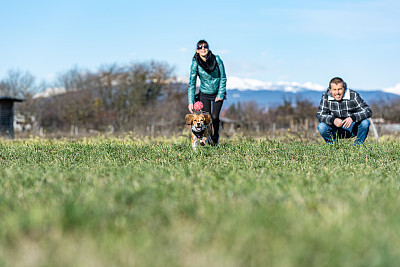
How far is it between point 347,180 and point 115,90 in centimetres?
5190

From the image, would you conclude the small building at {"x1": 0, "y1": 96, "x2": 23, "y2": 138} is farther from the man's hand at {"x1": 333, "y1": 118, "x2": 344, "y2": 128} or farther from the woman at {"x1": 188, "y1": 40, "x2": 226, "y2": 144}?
the man's hand at {"x1": 333, "y1": 118, "x2": 344, "y2": 128}

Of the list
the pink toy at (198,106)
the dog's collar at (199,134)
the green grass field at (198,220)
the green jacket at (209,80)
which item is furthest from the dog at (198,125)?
the green grass field at (198,220)

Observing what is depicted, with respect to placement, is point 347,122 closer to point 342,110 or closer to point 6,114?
point 342,110

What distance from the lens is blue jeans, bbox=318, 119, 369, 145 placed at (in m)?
8.91

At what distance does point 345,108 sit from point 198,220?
7192 mm

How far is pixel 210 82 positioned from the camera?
9172 millimetres

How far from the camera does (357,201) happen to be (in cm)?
304

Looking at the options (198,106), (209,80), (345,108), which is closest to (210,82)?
(209,80)

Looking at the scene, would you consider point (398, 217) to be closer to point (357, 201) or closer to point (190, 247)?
point (357, 201)

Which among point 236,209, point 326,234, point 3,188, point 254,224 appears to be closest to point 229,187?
point 236,209

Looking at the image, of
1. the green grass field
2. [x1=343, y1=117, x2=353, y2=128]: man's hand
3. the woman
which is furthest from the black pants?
the green grass field

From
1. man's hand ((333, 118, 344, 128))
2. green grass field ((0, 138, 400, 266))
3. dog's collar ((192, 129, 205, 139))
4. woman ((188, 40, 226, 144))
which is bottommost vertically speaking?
green grass field ((0, 138, 400, 266))

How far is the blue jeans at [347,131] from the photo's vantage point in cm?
891

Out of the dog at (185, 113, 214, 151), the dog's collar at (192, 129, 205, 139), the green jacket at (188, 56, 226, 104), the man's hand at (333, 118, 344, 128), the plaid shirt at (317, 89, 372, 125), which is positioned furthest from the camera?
the green jacket at (188, 56, 226, 104)
